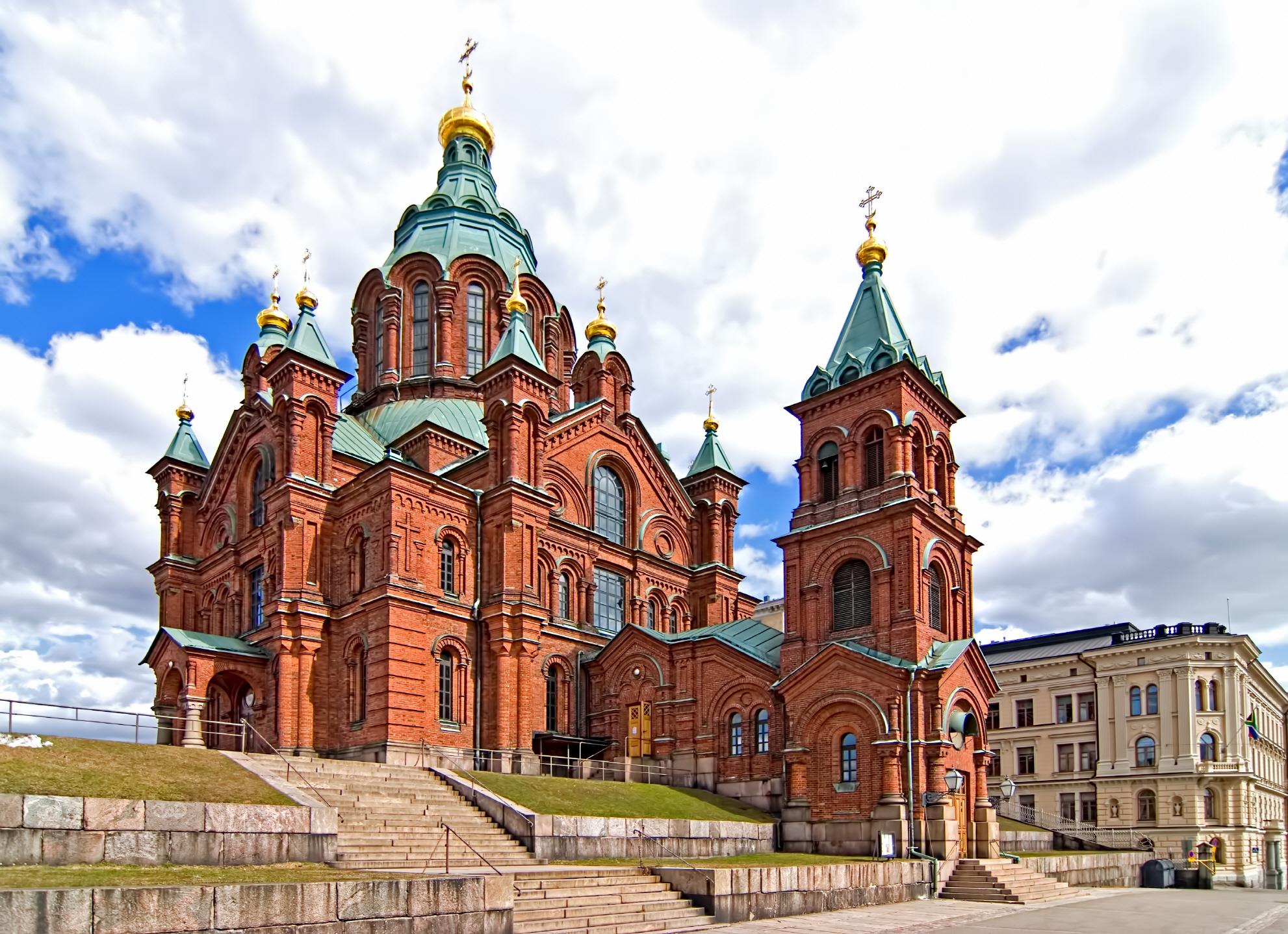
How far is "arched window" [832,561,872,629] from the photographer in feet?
99.5

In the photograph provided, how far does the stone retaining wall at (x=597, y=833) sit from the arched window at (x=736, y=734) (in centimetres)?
446

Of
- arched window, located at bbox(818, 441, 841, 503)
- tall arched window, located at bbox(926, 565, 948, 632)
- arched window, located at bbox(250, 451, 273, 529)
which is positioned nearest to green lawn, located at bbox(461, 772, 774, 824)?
tall arched window, located at bbox(926, 565, 948, 632)

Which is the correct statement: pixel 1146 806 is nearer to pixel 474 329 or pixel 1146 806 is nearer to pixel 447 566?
pixel 447 566

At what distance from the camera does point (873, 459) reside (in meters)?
31.6

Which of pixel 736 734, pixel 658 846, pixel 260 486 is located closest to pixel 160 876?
pixel 658 846

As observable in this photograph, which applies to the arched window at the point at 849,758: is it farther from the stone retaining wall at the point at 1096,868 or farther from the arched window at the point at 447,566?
the arched window at the point at 447,566

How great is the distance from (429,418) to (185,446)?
922 centimetres

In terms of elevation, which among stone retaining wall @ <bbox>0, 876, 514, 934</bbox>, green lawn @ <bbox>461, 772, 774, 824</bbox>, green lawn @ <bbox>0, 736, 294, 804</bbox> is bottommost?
green lawn @ <bbox>461, 772, 774, 824</bbox>

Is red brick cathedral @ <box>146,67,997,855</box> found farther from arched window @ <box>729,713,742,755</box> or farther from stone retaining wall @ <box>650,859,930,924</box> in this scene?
stone retaining wall @ <box>650,859,930,924</box>

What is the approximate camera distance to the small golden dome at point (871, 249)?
1368 inches

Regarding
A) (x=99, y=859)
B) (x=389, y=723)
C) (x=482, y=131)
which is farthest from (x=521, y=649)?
(x=482, y=131)

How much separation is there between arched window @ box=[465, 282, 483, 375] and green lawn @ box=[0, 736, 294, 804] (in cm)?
2367

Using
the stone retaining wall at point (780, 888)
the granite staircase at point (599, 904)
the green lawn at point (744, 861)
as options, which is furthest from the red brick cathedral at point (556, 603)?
the granite staircase at point (599, 904)

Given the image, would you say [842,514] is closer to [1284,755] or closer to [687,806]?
[687,806]
